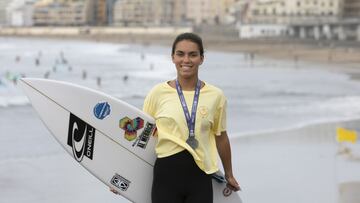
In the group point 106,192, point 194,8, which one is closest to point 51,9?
point 194,8

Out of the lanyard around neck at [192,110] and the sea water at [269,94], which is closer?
the lanyard around neck at [192,110]

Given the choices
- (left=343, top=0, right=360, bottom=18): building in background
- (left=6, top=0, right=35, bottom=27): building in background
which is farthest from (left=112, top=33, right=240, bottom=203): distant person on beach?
(left=6, top=0, right=35, bottom=27): building in background

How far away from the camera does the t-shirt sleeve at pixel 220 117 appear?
2.69 m

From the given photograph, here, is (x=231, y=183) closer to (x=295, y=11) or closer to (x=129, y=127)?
(x=129, y=127)

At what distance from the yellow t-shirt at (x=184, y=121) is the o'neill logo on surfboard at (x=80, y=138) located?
0.43 meters

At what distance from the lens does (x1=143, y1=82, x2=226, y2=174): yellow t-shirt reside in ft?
8.57

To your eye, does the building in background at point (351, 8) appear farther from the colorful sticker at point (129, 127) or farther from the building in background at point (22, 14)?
the building in background at point (22, 14)

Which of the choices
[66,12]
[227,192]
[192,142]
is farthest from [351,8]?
[192,142]

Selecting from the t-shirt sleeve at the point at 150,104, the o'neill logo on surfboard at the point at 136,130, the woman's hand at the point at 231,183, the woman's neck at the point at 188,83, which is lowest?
the woman's hand at the point at 231,183

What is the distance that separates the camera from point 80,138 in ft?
10.00

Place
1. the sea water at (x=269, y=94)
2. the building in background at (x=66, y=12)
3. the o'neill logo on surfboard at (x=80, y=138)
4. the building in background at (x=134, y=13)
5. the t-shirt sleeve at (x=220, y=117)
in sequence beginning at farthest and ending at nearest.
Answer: the building in background at (x=66, y=12), the building in background at (x=134, y=13), the sea water at (x=269, y=94), the o'neill logo on surfboard at (x=80, y=138), the t-shirt sleeve at (x=220, y=117)

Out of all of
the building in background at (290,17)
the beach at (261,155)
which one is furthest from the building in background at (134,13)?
the beach at (261,155)

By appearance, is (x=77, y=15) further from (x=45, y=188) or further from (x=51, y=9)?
(x=45, y=188)

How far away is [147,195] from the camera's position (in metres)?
2.99
